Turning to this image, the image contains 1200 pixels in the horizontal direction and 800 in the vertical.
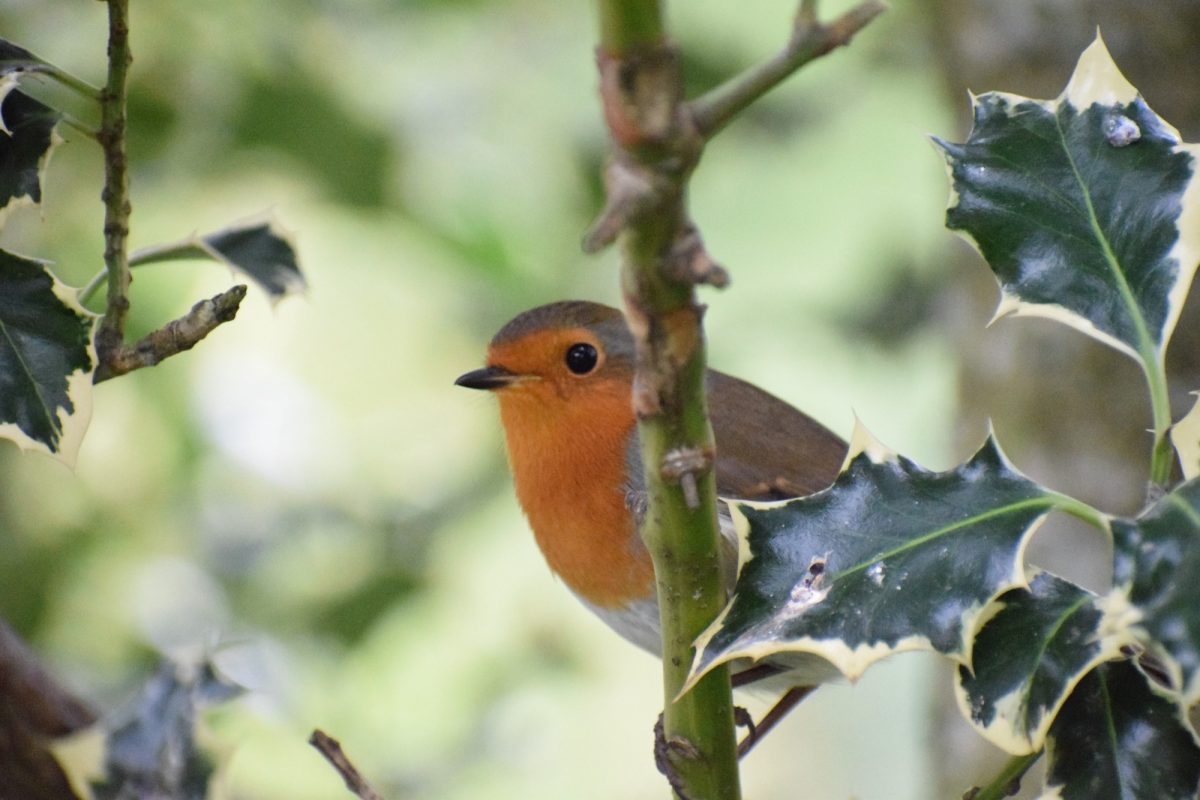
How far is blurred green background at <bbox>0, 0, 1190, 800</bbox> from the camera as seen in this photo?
12.3 ft

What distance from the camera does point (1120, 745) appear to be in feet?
4.69

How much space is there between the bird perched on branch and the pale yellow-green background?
0.74m

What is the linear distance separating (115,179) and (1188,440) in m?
1.20

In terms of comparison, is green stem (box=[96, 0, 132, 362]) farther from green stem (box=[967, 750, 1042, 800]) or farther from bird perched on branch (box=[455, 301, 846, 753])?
green stem (box=[967, 750, 1042, 800])

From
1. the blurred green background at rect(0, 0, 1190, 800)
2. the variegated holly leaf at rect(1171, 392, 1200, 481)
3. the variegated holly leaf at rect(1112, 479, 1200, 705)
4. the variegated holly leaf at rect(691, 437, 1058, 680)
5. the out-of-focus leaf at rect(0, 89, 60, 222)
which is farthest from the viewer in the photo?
the blurred green background at rect(0, 0, 1190, 800)

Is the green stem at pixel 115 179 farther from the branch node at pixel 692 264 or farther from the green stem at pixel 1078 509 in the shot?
the green stem at pixel 1078 509

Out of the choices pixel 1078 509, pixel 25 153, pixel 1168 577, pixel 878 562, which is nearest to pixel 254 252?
pixel 25 153

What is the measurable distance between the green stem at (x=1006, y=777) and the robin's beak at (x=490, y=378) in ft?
4.62

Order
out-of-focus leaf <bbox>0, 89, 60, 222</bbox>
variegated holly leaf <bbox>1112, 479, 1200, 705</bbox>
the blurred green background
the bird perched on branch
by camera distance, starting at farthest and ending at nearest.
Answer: the blurred green background
the bird perched on branch
out-of-focus leaf <bbox>0, 89, 60, 222</bbox>
variegated holly leaf <bbox>1112, 479, 1200, 705</bbox>

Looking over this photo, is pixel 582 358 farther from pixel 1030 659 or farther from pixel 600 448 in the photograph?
pixel 1030 659

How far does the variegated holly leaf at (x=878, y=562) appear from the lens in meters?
1.33

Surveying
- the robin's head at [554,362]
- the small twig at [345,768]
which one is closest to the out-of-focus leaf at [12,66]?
the small twig at [345,768]

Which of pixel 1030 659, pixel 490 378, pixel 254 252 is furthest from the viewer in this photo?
pixel 490 378

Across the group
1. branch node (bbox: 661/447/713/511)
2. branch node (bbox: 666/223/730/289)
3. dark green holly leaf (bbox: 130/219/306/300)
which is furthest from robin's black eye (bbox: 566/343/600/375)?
branch node (bbox: 666/223/730/289)
